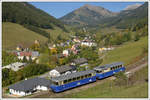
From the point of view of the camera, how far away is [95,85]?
41969 mm

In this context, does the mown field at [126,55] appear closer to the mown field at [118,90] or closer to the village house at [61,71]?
the village house at [61,71]

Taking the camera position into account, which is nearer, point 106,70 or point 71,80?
point 71,80

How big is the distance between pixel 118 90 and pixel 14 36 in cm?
13743

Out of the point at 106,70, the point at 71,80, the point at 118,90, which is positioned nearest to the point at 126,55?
the point at 106,70

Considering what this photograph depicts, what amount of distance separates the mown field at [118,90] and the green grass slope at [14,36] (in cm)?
10747

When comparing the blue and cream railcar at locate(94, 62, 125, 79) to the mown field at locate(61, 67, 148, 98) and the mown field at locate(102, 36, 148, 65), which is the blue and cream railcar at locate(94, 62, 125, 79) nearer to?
the mown field at locate(61, 67, 148, 98)

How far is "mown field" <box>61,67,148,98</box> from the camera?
107ft

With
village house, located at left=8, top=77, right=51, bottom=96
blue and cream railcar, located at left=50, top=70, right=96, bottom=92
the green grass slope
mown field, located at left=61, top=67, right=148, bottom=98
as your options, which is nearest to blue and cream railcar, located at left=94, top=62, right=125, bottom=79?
blue and cream railcar, located at left=50, top=70, right=96, bottom=92

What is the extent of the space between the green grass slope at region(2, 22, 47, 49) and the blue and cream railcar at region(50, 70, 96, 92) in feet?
345

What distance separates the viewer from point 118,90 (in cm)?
3719

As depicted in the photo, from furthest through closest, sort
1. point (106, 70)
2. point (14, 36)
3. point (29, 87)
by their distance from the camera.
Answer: point (14, 36)
point (106, 70)
point (29, 87)

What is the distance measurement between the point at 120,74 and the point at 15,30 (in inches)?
5876

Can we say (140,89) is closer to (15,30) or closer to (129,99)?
(129,99)

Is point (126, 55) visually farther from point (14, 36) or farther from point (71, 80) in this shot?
point (14, 36)
